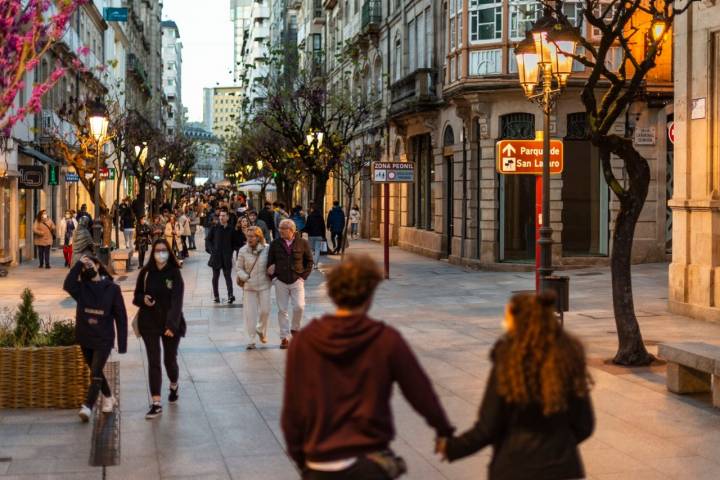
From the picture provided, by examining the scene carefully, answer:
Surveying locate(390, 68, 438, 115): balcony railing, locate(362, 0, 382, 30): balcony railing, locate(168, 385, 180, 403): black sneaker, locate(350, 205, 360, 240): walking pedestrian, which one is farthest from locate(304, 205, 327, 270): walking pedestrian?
locate(168, 385, 180, 403): black sneaker

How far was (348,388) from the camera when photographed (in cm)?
438

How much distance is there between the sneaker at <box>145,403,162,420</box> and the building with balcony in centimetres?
969

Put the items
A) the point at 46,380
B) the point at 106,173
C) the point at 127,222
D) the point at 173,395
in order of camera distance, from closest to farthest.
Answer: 1. the point at 46,380
2. the point at 173,395
3. the point at 106,173
4. the point at 127,222

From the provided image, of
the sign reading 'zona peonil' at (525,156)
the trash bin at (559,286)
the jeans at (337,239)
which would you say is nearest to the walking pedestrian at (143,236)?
the jeans at (337,239)

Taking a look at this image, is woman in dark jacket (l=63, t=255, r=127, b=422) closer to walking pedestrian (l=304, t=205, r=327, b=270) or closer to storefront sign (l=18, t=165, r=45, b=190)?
walking pedestrian (l=304, t=205, r=327, b=270)

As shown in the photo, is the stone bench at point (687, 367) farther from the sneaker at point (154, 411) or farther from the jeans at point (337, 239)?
the jeans at point (337, 239)

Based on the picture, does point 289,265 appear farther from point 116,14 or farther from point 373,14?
point 116,14

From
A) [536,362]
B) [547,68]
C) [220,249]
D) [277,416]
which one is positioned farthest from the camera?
[220,249]

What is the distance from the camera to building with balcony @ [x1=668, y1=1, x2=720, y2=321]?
16578mm

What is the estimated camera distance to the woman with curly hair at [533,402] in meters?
4.25

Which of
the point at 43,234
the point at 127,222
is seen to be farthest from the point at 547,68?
the point at 127,222

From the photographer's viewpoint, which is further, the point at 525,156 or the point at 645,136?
the point at 645,136

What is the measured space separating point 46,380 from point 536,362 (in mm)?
6899

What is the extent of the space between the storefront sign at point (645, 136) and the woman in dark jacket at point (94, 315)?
66.4 ft
